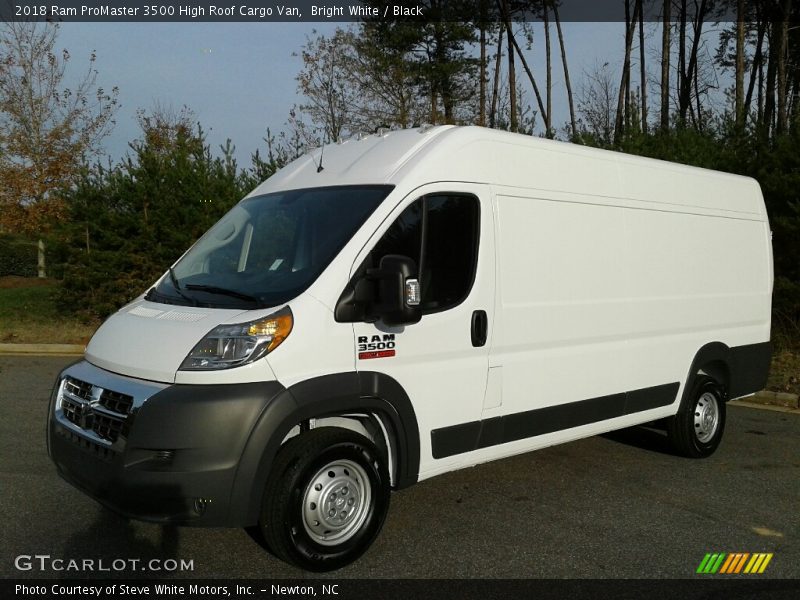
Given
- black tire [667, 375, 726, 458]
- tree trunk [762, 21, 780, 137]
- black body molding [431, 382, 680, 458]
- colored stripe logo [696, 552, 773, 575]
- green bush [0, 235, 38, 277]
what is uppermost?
tree trunk [762, 21, 780, 137]

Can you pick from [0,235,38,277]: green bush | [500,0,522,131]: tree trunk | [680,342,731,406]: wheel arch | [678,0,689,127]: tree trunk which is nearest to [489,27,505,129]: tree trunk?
[500,0,522,131]: tree trunk

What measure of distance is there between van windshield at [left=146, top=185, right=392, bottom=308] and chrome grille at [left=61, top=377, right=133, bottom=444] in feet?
2.12

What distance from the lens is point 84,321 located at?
14.7 metres

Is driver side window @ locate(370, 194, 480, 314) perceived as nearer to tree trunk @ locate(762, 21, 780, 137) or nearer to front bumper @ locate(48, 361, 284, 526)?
front bumper @ locate(48, 361, 284, 526)

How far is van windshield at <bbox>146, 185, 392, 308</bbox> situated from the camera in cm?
414

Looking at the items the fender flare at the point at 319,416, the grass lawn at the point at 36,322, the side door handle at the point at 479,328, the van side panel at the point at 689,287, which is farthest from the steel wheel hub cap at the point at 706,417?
the grass lawn at the point at 36,322

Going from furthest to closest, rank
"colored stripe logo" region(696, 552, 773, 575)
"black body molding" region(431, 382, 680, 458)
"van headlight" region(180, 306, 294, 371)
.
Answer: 1. "black body molding" region(431, 382, 680, 458)
2. "colored stripe logo" region(696, 552, 773, 575)
3. "van headlight" region(180, 306, 294, 371)

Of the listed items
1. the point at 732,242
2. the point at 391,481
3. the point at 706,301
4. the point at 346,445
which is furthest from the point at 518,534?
the point at 732,242

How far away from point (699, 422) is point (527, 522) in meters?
2.38

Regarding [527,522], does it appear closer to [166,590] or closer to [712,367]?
[166,590]

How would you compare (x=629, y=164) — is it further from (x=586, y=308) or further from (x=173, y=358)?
(x=173, y=358)

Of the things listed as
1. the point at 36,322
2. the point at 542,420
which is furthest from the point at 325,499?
the point at 36,322

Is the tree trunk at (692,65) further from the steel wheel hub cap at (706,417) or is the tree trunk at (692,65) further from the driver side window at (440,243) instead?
the driver side window at (440,243)

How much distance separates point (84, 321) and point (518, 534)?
12051 millimetres
